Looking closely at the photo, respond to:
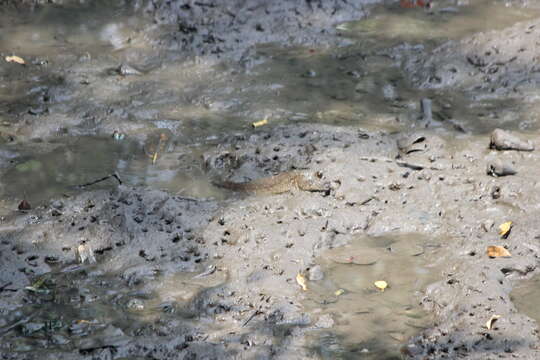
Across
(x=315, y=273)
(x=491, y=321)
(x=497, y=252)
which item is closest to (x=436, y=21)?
(x=497, y=252)

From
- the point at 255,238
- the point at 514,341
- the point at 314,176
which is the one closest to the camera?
the point at 514,341

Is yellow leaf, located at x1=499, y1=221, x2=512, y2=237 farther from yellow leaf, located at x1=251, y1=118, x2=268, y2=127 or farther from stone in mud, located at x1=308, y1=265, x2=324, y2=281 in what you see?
yellow leaf, located at x1=251, y1=118, x2=268, y2=127

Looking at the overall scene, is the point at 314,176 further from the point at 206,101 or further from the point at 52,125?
the point at 52,125

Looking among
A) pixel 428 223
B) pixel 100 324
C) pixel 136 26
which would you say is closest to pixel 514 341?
pixel 428 223

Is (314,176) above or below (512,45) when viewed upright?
below

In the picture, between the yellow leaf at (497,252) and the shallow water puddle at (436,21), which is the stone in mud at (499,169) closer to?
the yellow leaf at (497,252)

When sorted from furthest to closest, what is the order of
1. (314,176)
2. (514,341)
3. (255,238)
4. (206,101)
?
1. (206,101)
2. (314,176)
3. (255,238)
4. (514,341)

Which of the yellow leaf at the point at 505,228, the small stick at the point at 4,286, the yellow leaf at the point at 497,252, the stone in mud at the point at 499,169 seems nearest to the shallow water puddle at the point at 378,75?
the stone in mud at the point at 499,169

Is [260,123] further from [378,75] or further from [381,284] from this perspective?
[381,284]
